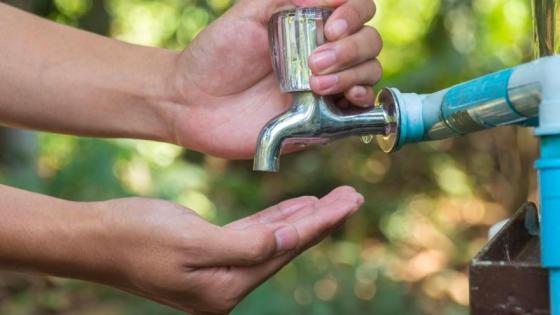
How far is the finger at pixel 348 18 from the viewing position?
0.83 metres

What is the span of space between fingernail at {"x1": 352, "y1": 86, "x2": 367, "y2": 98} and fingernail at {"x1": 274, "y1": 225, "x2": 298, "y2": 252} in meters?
0.18

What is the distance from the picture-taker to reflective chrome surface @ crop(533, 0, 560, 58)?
66 cm

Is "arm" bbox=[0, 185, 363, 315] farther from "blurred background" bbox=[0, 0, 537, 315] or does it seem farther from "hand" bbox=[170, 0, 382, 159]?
"blurred background" bbox=[0, 0, 537, 315]

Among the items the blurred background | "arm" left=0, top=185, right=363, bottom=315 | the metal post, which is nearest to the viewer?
the metal post

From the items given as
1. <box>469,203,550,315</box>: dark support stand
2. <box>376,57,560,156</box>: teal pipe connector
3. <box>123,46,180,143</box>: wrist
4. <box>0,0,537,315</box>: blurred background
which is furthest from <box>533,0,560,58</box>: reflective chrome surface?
<box>0,0,537,315</box>: blurred background

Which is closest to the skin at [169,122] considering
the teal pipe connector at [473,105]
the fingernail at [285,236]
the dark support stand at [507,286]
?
the fingernail at [285,236]

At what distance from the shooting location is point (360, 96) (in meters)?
0.89

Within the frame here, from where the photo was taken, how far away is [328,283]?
235cm

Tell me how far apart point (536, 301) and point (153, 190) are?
219 centimetres

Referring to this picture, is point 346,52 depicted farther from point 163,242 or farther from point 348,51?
point 163,242

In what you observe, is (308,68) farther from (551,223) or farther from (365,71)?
(551,223)

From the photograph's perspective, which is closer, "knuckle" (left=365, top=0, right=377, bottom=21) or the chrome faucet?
the chrome faucet

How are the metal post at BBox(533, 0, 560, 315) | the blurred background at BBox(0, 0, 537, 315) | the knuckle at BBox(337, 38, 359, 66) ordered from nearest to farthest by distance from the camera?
the metal post at BBox(533, 0, 560, 315), the knuckle at BBox(337, 38, 359, 66), the blurred background at BBox(0, 0, 537, 315)

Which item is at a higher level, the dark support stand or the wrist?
the wrist
